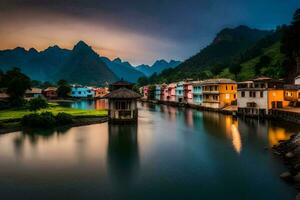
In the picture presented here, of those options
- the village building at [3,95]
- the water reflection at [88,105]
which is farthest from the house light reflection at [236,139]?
the village building at [3,95]

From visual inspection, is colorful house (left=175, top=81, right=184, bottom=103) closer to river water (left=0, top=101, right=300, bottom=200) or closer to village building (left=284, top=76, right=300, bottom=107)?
village building (left=284, top=76, right=300, bottom=107)

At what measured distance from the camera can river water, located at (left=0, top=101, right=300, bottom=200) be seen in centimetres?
2153

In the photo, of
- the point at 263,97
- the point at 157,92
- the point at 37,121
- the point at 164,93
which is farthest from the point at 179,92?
the point at 37,121

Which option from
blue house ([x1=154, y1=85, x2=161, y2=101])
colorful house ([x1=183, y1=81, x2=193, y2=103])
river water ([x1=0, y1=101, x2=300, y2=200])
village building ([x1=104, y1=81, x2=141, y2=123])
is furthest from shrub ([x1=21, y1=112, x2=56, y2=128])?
blue house ([x1=154, y1=85, x2=161, y2=101])

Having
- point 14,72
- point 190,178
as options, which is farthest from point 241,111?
point 14,72

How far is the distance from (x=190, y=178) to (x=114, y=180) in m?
6.63

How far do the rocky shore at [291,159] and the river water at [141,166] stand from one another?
78 cm

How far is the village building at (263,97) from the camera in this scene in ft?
204

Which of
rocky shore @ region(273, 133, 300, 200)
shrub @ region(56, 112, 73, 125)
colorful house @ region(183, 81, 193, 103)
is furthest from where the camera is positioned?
colorful house @ region(183, 81, 193, 103)

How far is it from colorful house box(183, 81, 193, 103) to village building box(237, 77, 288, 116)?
39.0 m

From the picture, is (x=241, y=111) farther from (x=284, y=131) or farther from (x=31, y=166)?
(x=31, y=166)

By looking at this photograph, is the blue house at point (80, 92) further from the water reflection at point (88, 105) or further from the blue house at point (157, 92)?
the blue house at point (157, 92)

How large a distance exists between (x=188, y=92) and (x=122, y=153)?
258 ft

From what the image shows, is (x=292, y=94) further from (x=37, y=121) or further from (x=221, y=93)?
(x=37, y=121)
